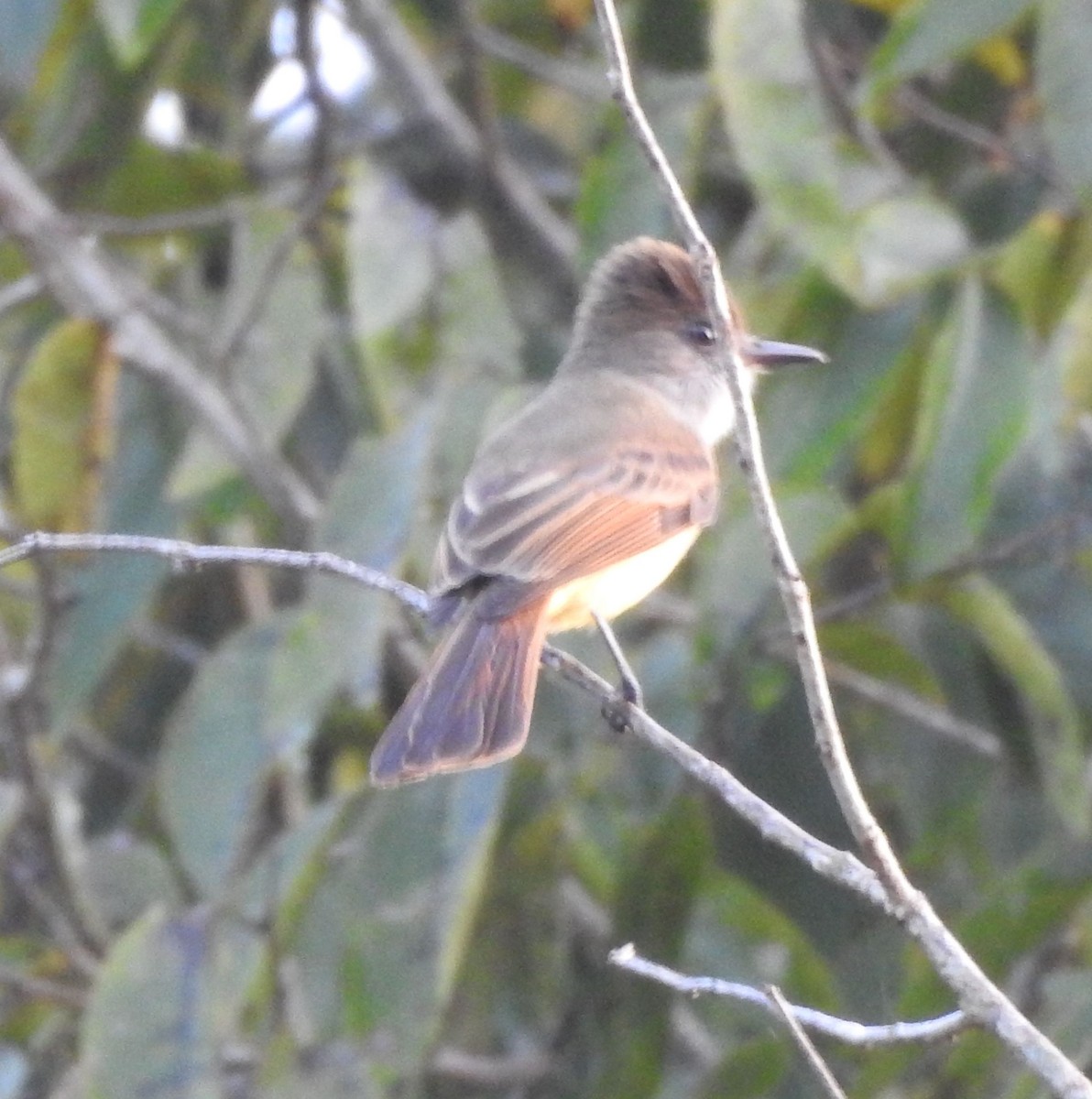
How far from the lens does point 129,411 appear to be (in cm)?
484

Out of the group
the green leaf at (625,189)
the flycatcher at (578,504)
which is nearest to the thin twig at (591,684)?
the flycatcher at (578,504)

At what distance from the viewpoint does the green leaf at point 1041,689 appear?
12.3ft

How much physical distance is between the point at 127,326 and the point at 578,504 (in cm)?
121

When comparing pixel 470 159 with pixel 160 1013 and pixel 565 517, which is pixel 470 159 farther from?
pixel 160 1013

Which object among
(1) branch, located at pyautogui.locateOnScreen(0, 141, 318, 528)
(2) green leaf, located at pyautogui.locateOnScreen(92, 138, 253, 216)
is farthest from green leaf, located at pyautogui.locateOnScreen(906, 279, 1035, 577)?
(2) green leaf, located at pyautogui.locateOnScreen(92, 138, 253, 216)

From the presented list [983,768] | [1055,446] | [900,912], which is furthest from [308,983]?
[900,912]

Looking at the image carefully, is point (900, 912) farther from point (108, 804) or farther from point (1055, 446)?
point (108, 804)

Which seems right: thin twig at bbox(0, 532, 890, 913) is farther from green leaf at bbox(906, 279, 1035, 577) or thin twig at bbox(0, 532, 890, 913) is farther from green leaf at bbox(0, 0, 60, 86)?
green leaf at bbox(0, 0, 60, 86)

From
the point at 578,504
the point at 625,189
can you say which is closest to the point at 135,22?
the point at 625,189

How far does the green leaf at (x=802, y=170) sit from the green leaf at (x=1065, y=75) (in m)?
0.26

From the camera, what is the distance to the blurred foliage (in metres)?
3.71

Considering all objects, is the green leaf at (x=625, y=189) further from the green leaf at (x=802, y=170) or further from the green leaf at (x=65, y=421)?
the green leaf at (x=65, y=421)

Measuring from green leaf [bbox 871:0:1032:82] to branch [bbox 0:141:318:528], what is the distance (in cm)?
138

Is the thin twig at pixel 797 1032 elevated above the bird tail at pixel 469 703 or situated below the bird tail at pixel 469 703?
below
